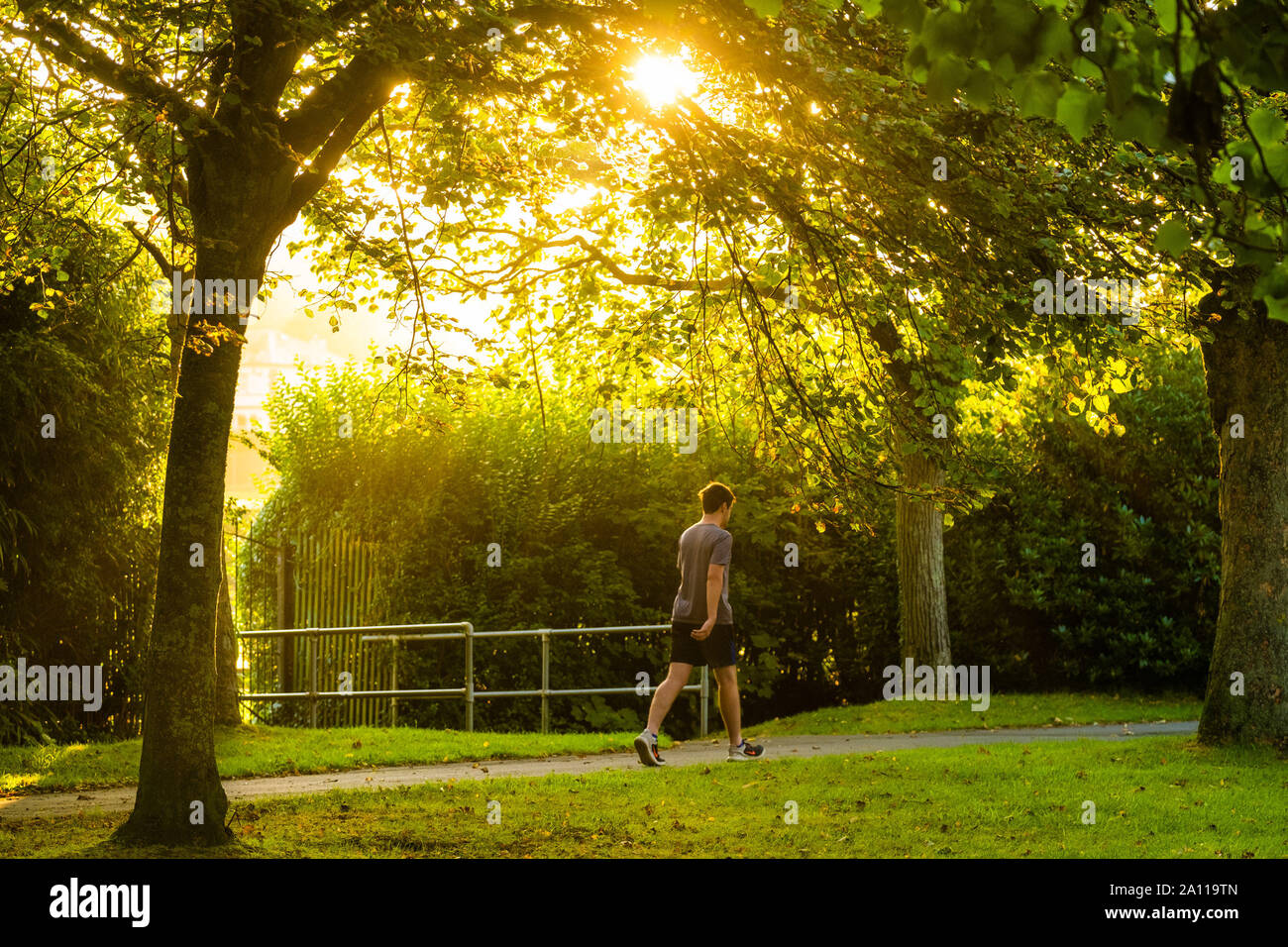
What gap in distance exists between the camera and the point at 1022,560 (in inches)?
605

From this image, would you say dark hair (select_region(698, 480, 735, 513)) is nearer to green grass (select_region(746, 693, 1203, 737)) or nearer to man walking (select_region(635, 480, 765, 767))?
man walking (select_region(635, 480, 765, 767))

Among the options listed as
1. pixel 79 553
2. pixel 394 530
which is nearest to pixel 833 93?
pixel 79 553

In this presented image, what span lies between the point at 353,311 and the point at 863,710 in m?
7.17

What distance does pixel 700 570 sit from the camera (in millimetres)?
9430

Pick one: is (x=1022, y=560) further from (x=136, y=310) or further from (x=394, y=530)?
(x=136, y=310)

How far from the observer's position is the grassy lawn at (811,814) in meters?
6.46

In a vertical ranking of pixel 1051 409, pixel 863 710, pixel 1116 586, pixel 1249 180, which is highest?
pixel 1051 409

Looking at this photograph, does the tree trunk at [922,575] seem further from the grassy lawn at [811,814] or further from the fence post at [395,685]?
the fence post at [395,685]

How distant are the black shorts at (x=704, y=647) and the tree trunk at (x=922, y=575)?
530cm

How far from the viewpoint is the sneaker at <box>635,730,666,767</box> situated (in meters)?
9.20
